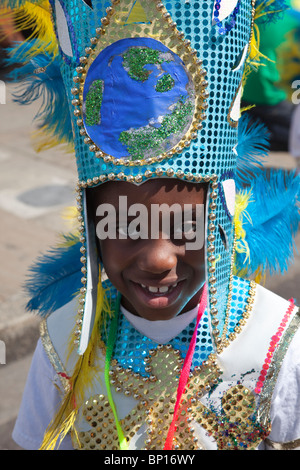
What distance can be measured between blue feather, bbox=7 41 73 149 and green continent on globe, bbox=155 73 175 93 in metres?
0.37

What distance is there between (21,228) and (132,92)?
3.63 metres

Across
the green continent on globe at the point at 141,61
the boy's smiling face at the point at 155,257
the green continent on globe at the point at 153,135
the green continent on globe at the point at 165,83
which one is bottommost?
the boy's smiling face at the point at 155,257

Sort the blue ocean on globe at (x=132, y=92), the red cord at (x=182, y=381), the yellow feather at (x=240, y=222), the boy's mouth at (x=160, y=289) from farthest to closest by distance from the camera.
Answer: the yellow feather at (x=240, y=222), the red cord at (x=182, y=381), the boy's mouth at (x=160, y=289), the blue ocean on globe at (x=132, y=92)

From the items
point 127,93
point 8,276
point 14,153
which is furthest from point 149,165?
point 14,153

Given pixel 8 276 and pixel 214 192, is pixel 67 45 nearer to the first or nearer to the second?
pixel 214 192

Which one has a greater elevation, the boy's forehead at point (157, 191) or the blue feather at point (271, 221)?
the boy's forehead at point (157, 191)

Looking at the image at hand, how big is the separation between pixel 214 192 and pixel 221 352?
442 millimetres

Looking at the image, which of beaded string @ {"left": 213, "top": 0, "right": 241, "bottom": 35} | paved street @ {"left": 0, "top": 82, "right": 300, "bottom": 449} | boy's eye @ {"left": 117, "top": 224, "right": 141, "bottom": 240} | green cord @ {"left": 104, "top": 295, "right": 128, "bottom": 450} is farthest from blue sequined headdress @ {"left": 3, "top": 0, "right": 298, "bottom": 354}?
paved street @ {"left": 0, "top": 82, "right": 300, "bottom": 449}

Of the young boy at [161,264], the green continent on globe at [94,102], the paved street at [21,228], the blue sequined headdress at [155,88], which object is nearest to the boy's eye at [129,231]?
the young boy at [161,264]

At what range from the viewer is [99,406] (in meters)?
1.69

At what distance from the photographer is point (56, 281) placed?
1.95m

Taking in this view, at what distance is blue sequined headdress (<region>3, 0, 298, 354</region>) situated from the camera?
1399 mm

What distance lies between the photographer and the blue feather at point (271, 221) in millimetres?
1851

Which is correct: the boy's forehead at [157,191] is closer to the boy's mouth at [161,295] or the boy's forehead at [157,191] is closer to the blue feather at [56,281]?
the boy's mouth at [161,295]
